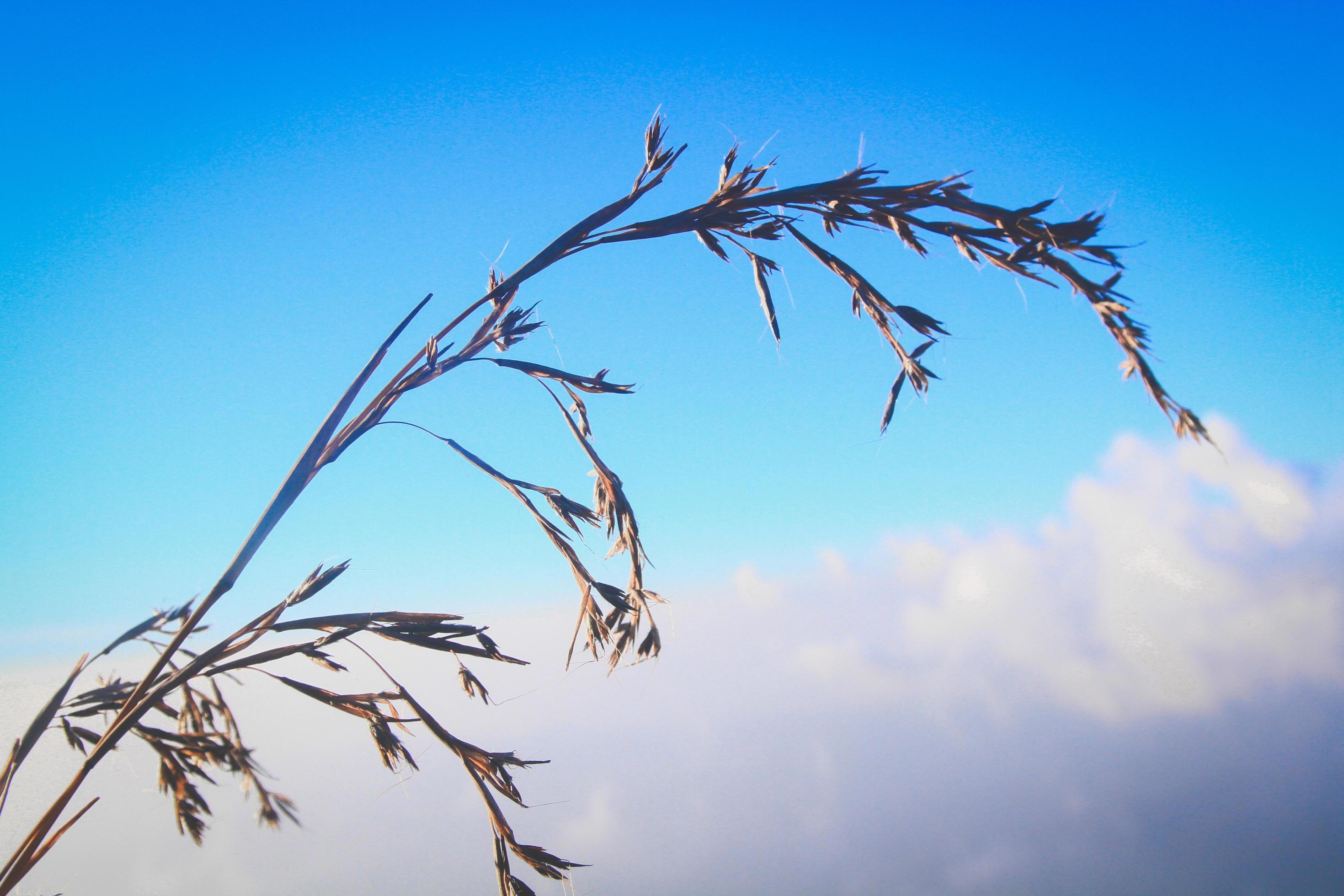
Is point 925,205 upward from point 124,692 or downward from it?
upward

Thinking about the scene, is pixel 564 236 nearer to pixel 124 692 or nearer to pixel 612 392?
pixel 612 392

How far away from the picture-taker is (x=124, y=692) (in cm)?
183

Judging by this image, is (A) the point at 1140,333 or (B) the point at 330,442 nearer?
(A) the point at 1140,333

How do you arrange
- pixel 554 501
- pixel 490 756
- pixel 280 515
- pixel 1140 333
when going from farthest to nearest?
pixel 554 501, pixel 490 756, pixel 280 515, pixel 1140 333

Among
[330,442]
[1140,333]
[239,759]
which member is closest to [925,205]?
[1140,333]

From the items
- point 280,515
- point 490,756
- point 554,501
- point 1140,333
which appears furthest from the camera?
point 554,501

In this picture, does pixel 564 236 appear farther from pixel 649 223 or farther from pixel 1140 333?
pixel 1140 333

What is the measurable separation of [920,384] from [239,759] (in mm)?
2302

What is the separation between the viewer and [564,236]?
1.84 metres

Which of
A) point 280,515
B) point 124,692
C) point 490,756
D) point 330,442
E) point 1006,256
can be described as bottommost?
point 490,756

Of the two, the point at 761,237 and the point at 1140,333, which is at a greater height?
the point at 761,237

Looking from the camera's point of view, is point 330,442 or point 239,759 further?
point 239,759

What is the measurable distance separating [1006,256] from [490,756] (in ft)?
6.16

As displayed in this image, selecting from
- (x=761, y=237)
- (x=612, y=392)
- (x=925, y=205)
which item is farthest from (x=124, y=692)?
(x=925, y=205)
